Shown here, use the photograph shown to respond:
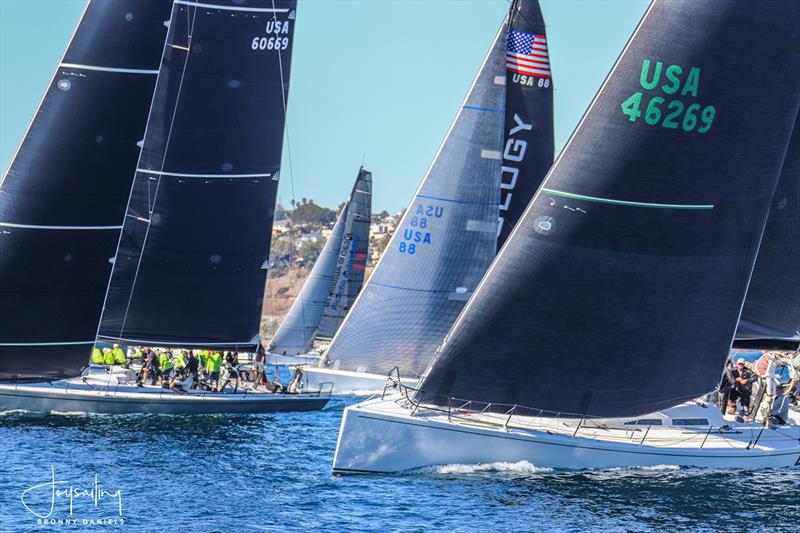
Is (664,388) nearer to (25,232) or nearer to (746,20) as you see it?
(746,20)

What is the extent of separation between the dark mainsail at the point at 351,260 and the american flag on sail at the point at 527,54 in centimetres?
2088

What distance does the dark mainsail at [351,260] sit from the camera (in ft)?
186

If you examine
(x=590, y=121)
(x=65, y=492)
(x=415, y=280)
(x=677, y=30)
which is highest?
(x=677, y=30)

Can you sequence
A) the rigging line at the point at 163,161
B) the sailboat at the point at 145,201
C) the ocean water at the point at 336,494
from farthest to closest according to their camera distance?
the rigging line at the point at 163,161 < the sailboat at the point at 145,201 < the ocean water at the point at 336,494

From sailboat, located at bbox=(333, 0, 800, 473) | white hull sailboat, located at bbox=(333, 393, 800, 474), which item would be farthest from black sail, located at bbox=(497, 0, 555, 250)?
white hull sailboat, located at bbox=(333, 393, 800, 474)

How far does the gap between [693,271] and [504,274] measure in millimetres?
3909

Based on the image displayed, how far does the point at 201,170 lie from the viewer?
35.9 meters

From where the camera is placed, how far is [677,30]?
24.1m

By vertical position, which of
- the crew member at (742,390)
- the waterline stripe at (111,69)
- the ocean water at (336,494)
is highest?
the waterline stripe at (111,69)

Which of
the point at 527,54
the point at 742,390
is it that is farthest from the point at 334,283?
the point at 742,390

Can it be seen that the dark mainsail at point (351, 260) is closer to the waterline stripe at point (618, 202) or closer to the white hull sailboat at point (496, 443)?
the white hull sailboat at point (496, 443)

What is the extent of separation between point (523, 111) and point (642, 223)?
484 inches

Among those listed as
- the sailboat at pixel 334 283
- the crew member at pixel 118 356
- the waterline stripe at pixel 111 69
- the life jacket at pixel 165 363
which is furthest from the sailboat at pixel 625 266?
the sailboat at pixel 334 283

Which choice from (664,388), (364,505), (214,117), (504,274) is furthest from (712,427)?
(214,117)
